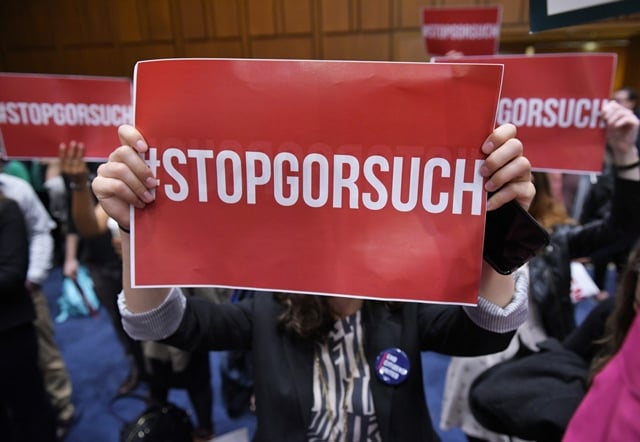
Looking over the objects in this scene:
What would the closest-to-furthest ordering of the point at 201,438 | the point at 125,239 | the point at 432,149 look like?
the point at 432,149 < the point at 125,239 < the point at 201,438

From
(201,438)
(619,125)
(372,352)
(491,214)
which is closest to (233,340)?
(372,352)

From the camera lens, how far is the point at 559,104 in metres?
1.28

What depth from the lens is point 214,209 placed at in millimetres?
686

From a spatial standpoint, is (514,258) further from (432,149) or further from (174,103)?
(174,103)

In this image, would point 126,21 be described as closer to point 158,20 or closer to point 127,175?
point 158,20

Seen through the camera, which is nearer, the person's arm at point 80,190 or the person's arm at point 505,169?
the person's arm at point 505,169

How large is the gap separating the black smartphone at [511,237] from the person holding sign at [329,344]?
0.40 feet

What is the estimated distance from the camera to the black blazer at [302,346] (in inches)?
34.5

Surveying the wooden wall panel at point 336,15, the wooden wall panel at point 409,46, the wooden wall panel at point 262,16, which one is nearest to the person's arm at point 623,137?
the wooden wall panel at point 409,46

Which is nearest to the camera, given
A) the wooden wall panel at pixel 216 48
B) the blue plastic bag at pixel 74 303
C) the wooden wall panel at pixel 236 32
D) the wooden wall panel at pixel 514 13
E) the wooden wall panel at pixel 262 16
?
the blue plastic bag at pixel 74 303

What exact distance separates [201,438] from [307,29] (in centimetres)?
428

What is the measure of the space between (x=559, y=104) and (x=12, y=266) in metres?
1.84

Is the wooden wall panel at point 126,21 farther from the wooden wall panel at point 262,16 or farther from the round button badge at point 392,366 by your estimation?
the round button badge at point 392,366

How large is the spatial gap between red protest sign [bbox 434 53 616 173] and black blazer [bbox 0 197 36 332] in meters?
1.54
